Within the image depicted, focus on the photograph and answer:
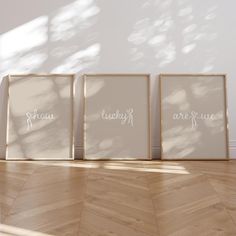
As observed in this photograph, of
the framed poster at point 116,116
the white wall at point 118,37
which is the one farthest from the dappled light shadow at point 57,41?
the framed poster at point 116,116

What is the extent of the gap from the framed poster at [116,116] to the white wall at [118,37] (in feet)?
0.34

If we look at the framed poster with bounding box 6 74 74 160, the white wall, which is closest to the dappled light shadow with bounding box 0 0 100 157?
the white wall

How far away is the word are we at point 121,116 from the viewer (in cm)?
303

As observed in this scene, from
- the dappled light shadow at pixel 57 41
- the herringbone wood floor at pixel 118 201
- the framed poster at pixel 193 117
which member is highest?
the dappled light shadow at pixel 57 41

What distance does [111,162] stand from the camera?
9.33ft

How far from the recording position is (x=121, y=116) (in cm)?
304

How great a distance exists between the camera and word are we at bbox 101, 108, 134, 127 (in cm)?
303

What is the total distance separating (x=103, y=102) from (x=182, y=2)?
47.9 inches

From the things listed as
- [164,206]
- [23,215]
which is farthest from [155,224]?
[23,215]

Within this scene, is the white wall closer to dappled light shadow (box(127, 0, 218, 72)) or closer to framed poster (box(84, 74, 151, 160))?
dappled light shadow (box(127, 0, 218, 72))

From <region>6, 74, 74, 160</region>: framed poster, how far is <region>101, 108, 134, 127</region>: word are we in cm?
32

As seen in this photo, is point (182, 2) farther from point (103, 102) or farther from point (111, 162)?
point (111, 162)

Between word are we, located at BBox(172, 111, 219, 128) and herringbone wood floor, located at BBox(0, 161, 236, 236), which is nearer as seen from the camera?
herringbone wood floor, located at BBox(0, 161, 236, 236)

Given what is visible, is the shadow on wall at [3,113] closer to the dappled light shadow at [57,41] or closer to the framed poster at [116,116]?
the dappled light shadow at [57,41]
